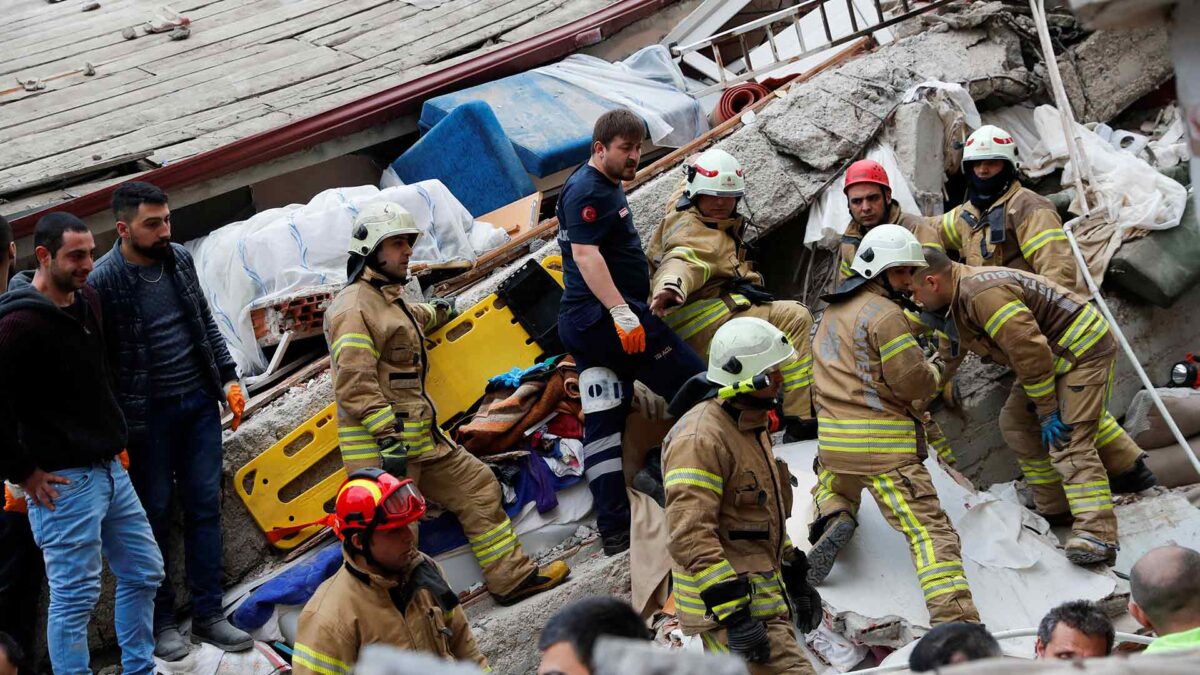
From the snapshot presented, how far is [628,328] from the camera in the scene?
21.2ft

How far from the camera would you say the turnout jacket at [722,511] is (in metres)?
4.95

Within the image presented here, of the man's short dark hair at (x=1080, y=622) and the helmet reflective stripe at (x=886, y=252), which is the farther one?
the helmet reflective stripe at (x=886, y=252)

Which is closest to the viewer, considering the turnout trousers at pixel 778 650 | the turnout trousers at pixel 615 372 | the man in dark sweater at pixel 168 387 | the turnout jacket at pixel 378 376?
the turnout trousers at pixel 778 650

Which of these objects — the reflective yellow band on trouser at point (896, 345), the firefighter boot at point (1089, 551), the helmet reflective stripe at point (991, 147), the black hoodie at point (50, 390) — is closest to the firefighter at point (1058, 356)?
the firefighter boot at point (1089, 551)

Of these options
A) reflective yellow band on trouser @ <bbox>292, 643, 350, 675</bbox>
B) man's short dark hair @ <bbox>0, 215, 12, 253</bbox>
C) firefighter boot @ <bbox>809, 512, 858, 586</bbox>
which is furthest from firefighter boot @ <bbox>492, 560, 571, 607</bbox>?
man's short dark hair @ <bbox>0, 215, 12, 253</bbox>

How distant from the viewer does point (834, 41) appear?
29.9ft

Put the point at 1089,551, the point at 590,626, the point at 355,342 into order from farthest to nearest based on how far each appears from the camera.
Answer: the point at 1089,551 → the point at 355,342 → the point at 590,626

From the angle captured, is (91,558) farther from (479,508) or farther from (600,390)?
(600,390)

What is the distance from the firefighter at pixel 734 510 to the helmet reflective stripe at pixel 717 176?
1.85m

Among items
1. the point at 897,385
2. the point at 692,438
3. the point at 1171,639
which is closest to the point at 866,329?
the point at 897,385

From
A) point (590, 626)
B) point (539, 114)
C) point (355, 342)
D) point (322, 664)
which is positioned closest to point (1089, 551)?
point (355, 342)

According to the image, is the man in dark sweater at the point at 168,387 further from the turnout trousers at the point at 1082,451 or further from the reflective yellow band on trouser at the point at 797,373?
the turnout trousers at the point at 1082,451

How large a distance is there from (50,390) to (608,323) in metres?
2.61

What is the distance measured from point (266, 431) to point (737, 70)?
5.03 m
